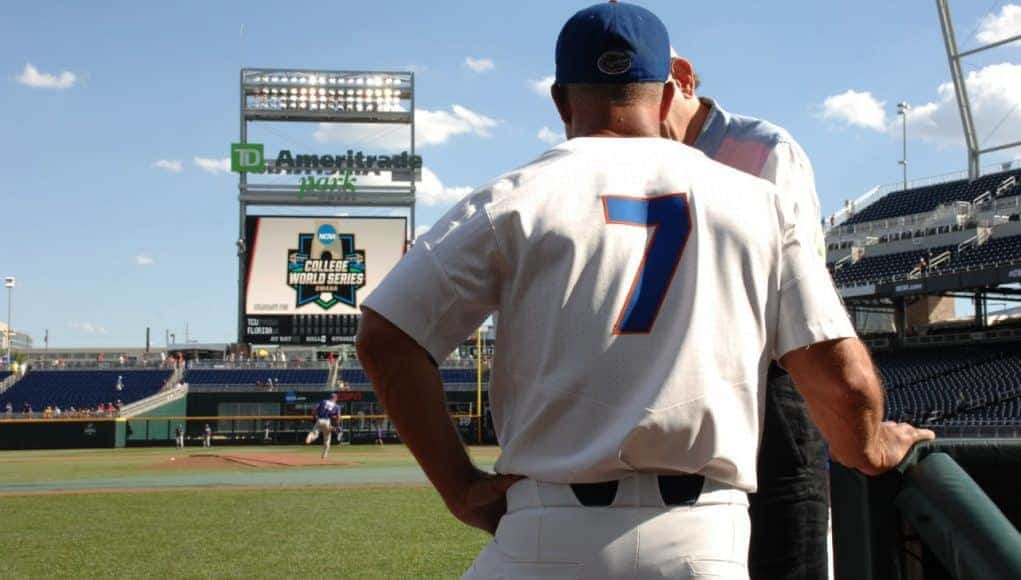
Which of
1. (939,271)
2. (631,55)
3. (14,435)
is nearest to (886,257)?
(939,271)

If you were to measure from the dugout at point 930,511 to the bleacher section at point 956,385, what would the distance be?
1899 cm

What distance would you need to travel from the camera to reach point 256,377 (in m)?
39.5

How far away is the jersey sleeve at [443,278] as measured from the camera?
1.47 m

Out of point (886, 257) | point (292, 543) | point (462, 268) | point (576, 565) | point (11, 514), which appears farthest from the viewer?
point (886, 257)

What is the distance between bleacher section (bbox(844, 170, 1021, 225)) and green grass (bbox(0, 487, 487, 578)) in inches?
1037

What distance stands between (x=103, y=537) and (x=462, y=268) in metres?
7.70

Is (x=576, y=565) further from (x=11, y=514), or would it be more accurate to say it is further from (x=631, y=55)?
(x=11, y=514)

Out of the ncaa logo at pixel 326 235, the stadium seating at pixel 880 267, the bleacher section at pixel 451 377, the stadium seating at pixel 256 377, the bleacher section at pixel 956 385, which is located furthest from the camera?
the stadium seating at pixel 256 377

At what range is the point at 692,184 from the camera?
1505 mm

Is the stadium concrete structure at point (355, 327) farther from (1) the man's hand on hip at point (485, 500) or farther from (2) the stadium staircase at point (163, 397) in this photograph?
(1) the man's hand on hip at point (485, 500)

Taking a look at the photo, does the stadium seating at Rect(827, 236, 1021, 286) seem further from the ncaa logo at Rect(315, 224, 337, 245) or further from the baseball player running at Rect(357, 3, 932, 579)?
the baseball player running at Rect(357, 3, 932, 579)

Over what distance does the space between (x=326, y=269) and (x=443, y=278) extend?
118 ft

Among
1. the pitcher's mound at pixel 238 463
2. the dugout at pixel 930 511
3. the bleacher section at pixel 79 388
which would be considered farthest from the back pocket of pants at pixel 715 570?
the bleacher section at pixel 79 388

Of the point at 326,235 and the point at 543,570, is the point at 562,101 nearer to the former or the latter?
the point at 543,570
